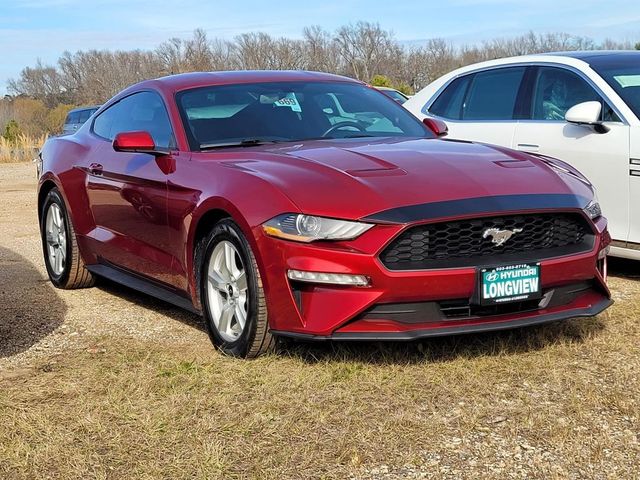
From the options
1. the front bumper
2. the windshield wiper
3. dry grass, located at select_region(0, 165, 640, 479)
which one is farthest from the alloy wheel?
the windshield wiper

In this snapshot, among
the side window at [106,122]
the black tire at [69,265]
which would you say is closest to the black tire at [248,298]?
the side window at [106,122]

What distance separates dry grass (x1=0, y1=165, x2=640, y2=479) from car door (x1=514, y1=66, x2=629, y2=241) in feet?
3.44

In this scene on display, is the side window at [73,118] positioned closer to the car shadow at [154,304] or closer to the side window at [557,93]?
the car shadow at [154,304]

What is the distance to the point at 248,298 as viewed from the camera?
479 centimetres

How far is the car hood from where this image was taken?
452 centimetres

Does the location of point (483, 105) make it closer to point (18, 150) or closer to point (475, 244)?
point (475, 244)

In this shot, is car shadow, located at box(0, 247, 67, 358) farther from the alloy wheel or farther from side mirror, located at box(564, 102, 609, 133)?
side mirror, located at box(564, 102, 609, 133)

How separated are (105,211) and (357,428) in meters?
3.04

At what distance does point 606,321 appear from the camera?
5.64 m

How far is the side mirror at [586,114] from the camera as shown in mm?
6750

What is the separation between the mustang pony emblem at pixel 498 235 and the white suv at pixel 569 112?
2.36m

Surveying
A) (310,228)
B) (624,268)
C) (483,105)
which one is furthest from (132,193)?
(624,268)

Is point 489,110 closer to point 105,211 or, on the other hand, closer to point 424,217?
point 105,211

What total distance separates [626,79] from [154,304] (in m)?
3.67
